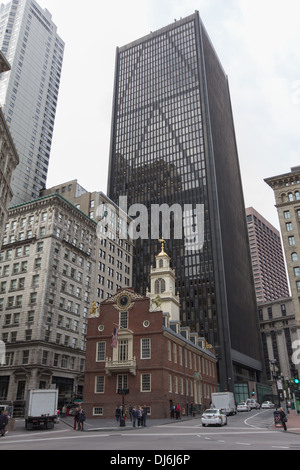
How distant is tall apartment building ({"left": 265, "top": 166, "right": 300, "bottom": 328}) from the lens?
62041mm

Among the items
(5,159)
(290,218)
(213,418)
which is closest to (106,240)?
(5,159)

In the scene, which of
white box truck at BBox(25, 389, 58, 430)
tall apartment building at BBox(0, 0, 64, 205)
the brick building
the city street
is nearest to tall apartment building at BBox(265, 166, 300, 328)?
the brick building

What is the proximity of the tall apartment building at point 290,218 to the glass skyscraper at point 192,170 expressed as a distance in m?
47.0

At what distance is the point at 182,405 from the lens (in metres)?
49.5

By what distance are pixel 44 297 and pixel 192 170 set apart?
279 feet

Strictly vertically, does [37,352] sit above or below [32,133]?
below

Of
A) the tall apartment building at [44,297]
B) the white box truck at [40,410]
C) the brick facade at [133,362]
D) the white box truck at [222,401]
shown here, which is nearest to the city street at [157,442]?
the white box truck at [40,410]

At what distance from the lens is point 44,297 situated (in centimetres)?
6138

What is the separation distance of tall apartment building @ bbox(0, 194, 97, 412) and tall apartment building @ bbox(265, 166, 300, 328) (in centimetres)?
3697

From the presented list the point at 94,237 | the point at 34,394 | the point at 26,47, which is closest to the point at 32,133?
the point at 26,47

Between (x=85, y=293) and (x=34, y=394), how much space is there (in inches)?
1609

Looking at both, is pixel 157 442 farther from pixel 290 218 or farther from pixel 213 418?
pixel 290 218
